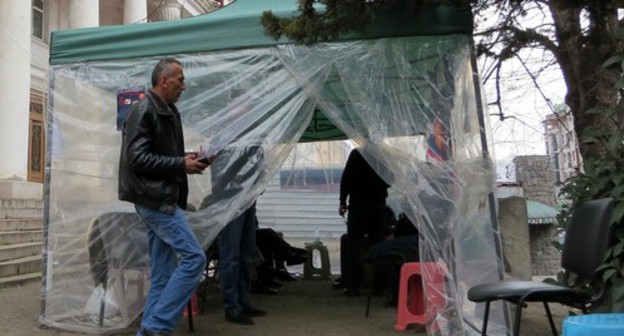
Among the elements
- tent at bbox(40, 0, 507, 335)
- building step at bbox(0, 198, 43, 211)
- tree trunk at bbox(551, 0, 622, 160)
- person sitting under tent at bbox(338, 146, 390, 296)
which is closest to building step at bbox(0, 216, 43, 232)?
building step at bbox(0, 198, 43, 211)

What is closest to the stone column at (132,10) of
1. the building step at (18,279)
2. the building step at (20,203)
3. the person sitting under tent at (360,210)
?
the building step at (20,203)

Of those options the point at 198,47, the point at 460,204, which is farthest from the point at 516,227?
the point at 198,47

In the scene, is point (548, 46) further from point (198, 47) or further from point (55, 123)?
point (55, 123)

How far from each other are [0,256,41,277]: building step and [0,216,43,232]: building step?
5.31 feet

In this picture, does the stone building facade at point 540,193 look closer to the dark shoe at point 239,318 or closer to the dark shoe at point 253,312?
the dark shoe at point 253,312

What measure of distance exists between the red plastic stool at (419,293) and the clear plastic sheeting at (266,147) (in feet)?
0.18

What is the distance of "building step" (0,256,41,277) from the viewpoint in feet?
24.0

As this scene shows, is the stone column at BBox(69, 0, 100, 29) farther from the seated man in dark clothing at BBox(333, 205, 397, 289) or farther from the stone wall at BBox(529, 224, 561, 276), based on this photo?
the stone wall at BBox(529, 224, 561, 276)

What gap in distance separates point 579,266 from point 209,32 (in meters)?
3.11

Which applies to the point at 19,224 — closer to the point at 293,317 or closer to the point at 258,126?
the point at 293,317

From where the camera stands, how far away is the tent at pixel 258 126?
3.93m

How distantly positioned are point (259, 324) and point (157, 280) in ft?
4.10

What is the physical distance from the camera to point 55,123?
15.1 ft

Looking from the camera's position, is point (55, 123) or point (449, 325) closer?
point (449, 325)
